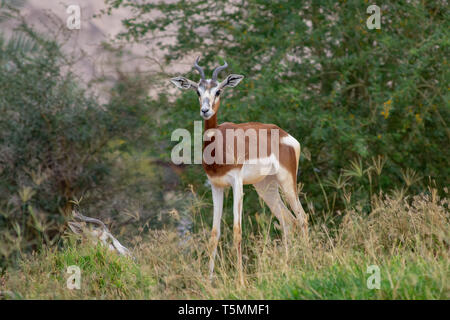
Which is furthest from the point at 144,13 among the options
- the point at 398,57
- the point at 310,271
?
the point at 310,271

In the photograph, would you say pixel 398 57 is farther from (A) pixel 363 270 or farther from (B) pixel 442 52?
(A) pixel 363 270

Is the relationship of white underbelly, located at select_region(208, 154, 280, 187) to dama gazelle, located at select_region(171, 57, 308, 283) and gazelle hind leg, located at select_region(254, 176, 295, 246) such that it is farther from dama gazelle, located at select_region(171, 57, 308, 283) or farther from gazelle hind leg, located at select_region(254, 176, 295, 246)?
gazelle hind leg, located at select_region(254, 176, 295, 246)

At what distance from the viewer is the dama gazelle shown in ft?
18.1

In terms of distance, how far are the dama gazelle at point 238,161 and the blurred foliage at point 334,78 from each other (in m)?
3.10

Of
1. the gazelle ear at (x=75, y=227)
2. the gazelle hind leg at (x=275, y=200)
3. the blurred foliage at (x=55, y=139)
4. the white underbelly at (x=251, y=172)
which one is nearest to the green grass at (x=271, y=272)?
the gazelle ear at (x=75, y=227)

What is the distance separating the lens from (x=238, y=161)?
5.68 meters

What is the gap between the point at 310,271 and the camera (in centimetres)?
484

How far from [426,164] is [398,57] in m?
2.18

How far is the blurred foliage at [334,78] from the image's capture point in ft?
32.9

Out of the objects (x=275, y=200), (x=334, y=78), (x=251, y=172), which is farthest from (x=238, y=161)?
Result: (x=334, y=78)

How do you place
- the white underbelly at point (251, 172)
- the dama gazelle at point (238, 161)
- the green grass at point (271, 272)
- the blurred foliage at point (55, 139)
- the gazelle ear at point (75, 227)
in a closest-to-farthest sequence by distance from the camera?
1. the green grass at point (271, 272)
2. the dama gazelle at point (238, 161)
3. the white underbelly at point (251, 172)
4. the gazelle ear at point (75, 227)
5. the blurred foliage at point (55, 139)

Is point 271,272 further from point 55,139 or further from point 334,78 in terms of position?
point 55,139

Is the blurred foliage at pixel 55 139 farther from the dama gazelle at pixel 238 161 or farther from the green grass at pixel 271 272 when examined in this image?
the green grass at pixel 271 272
